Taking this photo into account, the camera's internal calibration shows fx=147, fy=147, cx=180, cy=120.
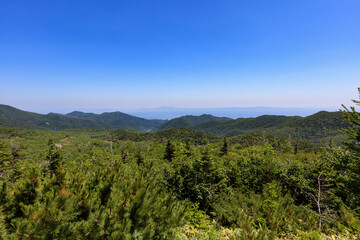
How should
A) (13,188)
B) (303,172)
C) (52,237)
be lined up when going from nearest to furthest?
(52,237) < (13,188) < (303,172)

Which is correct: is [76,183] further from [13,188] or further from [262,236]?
[262,236]

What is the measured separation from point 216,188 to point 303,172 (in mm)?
9990

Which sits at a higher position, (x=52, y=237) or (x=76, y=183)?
(x=76, y=183)

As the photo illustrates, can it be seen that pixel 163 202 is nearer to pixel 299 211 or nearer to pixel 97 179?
pixel 97 179

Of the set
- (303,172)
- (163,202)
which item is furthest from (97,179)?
(303,172)

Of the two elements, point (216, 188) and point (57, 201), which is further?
point (216, 188)

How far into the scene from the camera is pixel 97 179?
5922mm

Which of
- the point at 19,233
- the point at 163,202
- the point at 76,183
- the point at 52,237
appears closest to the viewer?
the point at 19,233

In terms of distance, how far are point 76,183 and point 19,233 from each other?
6.57 ft

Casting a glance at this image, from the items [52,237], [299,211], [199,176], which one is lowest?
[299,211]

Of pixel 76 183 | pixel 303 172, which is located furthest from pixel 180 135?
pixel 76 183

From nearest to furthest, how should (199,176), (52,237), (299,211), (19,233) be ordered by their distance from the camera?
1. (19,233)
2. (52,237)
3. (299,211)
4. (199,176)

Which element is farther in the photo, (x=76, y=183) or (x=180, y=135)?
(x=180, y=135)

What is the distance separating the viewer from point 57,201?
162 inches
